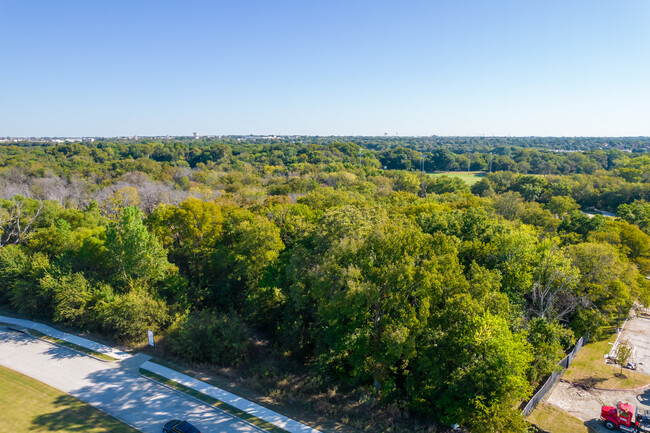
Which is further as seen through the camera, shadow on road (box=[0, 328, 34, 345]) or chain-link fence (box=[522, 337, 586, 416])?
shadow on road (box=[0, 328, 34, 345])

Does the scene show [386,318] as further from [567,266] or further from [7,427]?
[7,427]

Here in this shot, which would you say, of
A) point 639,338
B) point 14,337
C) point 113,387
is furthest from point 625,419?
point 14,337

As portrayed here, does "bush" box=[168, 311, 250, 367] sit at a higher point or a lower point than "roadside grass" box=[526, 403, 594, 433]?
higher

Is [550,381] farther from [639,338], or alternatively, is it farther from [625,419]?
[639,338]

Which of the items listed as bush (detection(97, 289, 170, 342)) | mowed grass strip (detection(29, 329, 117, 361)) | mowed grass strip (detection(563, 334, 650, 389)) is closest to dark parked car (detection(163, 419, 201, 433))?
mowed grass strip (detection(29, 329, 117, 361))

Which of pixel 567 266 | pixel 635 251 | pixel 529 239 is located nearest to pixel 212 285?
pixel 529 239

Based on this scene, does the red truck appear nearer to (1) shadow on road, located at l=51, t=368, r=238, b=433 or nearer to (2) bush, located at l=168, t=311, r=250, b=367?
(1) shadow on road, located at l=51, t=368, r=238, b=433
